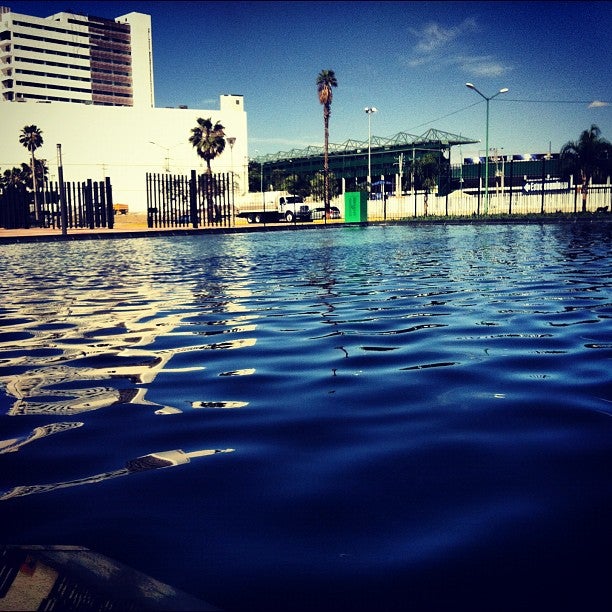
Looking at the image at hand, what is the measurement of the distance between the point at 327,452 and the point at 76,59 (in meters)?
165

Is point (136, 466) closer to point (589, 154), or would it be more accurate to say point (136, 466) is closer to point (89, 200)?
point (89, 200)

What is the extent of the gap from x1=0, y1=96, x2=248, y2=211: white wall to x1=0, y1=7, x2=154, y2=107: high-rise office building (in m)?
35.4

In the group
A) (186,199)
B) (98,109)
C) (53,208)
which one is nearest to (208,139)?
(186,199)

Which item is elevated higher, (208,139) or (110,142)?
(110,142)

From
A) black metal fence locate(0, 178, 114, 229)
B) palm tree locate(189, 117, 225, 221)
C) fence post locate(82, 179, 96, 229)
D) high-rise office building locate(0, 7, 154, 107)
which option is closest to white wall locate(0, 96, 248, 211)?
palm tree locate(189, 117, 225, 221)

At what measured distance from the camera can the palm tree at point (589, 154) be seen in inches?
1857

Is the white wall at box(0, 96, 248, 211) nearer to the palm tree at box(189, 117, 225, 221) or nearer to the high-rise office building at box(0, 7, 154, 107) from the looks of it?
the palm tree at box(189, 117, 225, 221)

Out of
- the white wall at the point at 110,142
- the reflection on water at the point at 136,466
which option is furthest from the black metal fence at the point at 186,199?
the white wall at the point at 110,142

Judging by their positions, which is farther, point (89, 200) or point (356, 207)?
point (356, 207)

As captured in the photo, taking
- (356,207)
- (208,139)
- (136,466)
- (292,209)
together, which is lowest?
(136,466)

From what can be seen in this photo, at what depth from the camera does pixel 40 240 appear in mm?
30344

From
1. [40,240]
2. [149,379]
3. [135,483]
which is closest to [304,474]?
[135,483]

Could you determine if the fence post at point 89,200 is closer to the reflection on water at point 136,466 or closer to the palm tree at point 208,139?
the palm tree at point 208,139

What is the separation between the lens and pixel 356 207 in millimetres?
46000
